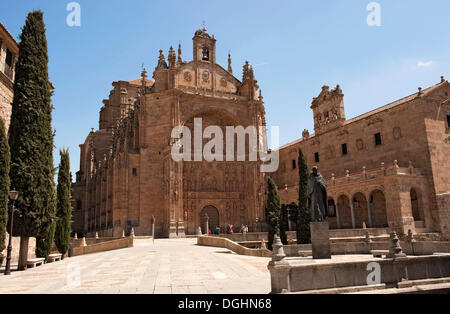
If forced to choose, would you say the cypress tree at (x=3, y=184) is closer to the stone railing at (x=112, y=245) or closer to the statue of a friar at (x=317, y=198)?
the statue of a friar at (x=317, y=198)

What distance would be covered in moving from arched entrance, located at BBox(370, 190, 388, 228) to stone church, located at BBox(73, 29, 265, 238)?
11.3 meters

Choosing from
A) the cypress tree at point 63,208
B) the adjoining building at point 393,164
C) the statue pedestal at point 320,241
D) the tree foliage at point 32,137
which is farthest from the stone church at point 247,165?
the tree foliage at point 32,137

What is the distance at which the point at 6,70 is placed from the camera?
17.8m

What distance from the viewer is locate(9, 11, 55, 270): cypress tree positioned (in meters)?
12.9

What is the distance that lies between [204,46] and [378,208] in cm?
2605

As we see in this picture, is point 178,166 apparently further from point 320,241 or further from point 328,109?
point 320,241

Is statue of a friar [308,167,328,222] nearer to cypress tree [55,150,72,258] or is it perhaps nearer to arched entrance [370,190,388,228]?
cypress tree [55,150,72,258]

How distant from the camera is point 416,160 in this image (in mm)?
26109

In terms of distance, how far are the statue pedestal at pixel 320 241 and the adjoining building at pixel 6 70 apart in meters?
15.8

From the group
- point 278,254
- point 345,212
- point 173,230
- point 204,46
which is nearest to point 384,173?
point 345,212

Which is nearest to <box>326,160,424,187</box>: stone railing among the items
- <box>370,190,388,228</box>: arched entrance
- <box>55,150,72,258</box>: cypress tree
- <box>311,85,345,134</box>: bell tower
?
<box>370,190,388,228</box>: arched entrance

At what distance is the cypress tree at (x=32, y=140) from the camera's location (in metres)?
12.9
